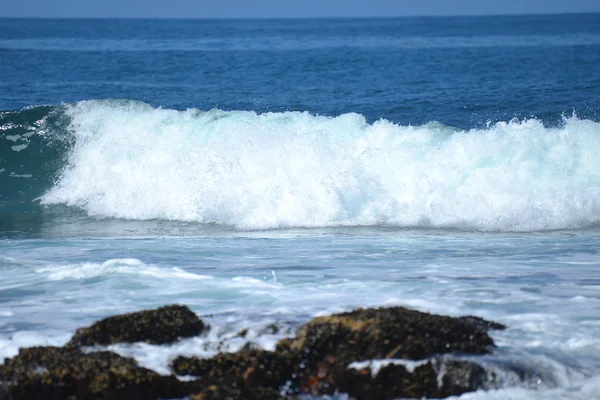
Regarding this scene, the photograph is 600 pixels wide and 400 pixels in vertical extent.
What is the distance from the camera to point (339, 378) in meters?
5.28

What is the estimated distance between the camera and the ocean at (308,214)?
6832 mm

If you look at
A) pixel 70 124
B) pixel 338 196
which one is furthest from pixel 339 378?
pixel 70 124

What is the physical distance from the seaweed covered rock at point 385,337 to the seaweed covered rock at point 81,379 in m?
0.88

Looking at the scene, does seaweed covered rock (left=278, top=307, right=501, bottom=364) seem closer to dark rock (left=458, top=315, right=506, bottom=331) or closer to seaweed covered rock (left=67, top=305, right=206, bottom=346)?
dark rock (left=458, top=315, right=506, bottom=331)

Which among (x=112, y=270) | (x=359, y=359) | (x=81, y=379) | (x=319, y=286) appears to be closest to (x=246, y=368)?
(x=359, y=359)

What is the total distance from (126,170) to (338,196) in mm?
4452

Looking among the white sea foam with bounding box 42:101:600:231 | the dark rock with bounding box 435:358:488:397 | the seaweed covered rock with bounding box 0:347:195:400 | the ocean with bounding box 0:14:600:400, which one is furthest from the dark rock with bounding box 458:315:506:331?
the white sea foam with bounding box 42:101:600:231

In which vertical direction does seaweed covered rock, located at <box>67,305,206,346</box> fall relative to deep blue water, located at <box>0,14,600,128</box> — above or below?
A: below

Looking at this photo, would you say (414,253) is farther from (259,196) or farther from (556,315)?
Answer: (259,196)

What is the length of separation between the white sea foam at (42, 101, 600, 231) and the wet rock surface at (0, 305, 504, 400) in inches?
255

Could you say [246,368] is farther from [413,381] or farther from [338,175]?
[338,175]

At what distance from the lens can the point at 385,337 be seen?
18.1 ft

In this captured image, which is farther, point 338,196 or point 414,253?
point 338,196

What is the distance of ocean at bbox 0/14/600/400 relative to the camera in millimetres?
6832
